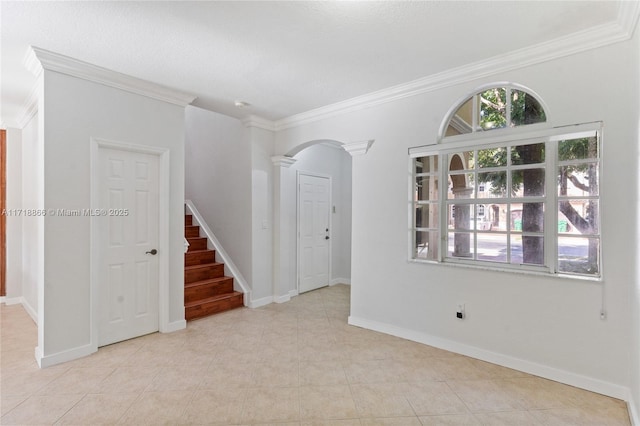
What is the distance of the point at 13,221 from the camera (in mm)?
4457

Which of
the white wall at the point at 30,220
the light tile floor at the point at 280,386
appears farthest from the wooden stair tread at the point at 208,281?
the white wall at the point at 30,220

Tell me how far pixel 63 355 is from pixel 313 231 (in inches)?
139

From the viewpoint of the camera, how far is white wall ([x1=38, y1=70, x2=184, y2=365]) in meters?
2.75

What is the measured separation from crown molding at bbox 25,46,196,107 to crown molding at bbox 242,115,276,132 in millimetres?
910

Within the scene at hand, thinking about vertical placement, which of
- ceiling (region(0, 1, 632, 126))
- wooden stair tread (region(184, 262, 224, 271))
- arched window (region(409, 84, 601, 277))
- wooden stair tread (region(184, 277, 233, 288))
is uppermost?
ceiling (region(0, 1, 632, 126))

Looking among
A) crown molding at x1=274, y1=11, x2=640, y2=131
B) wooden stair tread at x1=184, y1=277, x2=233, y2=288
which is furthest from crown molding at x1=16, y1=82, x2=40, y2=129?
crown molding at x1=274, y1=11, x2=640, y2=131

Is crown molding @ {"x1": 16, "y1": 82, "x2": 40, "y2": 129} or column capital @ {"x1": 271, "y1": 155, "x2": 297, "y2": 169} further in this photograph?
column capital @ {"x1": 271, "y1": 155, "x2": 297, "y2": 169}

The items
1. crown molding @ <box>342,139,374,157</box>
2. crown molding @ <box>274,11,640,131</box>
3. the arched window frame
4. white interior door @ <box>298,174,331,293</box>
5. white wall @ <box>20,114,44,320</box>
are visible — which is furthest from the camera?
white interior door @ <box>298,174,331,293</box>

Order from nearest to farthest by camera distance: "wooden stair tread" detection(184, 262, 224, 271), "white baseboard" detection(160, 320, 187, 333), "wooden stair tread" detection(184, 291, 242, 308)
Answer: "white baseboard" detection(160, 320, 187, 333)
"wooden stair tread" detection(184, 291, 242, 308)
"wooden stair tread" detection(184, 262, 224, 271)

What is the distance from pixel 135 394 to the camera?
7.66 feet

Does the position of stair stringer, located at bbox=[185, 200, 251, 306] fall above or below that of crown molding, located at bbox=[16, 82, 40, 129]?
below

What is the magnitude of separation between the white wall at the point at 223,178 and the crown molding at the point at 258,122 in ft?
0.57

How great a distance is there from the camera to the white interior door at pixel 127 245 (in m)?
3.12

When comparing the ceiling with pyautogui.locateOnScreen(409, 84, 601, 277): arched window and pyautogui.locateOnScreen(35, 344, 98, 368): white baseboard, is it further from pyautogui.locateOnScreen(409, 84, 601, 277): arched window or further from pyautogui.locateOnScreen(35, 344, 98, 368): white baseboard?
pyautogui.locateOnScreen(35, 344, 98, 368): white baseboard
